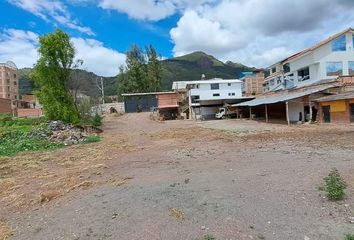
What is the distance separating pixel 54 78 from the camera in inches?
1325

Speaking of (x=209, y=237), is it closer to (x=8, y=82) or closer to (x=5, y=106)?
(x=5, y=106)

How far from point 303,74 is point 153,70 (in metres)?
38.2

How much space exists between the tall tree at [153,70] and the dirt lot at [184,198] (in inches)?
2343

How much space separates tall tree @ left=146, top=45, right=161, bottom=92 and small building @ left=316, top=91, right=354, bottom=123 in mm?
47748

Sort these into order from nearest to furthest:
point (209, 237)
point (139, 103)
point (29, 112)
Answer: point (209, 237) < point (29, 112) < point (139, 103)

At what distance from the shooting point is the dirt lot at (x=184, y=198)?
5918mm

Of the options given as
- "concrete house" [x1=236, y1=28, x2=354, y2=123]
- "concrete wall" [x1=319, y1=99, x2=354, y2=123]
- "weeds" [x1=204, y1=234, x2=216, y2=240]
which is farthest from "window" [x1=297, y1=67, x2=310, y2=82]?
"weeds" [x1=204, y1=234, x2=216, y2=240]

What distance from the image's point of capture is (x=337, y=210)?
249 inches

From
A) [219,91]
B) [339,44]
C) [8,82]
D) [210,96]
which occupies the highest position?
[8,82]

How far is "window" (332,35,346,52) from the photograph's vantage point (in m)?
37.5

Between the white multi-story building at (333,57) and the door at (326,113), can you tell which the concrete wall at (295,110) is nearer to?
the door at (326,113)

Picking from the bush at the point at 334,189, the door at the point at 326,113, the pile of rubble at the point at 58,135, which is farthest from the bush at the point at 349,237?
the door at the point at 326,113

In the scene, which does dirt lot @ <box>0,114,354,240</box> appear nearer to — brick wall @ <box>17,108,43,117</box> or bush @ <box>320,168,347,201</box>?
bush @ <box>320,168,347,201</box>

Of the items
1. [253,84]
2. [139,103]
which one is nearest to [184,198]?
[253,84]
